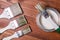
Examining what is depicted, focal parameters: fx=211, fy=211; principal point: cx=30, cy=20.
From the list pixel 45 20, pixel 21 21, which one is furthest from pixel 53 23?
pixel 21 21

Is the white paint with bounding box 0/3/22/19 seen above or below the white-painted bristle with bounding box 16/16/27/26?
above

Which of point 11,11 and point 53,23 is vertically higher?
point 11,11

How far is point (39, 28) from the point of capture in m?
1.34

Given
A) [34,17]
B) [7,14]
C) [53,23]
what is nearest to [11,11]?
[7,14]

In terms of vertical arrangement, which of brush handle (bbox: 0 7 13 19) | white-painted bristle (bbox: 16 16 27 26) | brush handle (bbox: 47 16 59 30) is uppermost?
brush handle (bbox: 0 7 13 19)

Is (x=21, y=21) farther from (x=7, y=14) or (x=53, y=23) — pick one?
(x=53, y=23)

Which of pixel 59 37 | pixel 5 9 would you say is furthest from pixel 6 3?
pixel 59 37

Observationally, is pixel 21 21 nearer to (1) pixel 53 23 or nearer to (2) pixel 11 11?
(2) pixel 11 11

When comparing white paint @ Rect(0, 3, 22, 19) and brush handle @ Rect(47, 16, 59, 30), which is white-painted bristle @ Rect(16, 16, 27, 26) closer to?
white paint @ Rect(0, 3, 22, 19)

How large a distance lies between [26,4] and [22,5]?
0.03m

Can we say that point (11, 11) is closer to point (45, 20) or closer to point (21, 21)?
point (21, 21)

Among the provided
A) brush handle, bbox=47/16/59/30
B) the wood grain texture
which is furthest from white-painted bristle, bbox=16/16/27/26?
brush handle, bbox=47/16/59/30

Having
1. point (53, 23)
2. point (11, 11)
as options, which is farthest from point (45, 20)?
point (11, 11)

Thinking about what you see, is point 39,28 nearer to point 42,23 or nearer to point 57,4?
point 42,23
